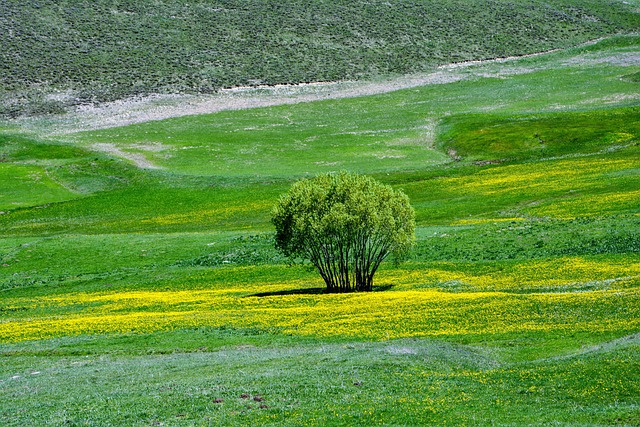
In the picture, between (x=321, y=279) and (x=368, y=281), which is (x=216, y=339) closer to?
(x=368, y=281)

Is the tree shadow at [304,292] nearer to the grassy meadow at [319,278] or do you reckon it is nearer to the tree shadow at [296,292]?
the tree shadow at [296,292]

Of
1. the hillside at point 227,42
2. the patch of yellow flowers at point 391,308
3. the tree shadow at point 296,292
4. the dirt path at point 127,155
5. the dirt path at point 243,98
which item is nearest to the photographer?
the patch of yellow flowers at point 391,308

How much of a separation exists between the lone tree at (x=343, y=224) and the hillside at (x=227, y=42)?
108086 millimetres

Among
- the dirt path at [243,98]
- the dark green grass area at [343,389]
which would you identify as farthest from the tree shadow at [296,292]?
the dirt path at [243,98]

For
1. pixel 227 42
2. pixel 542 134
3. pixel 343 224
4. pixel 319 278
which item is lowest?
pixel 319 278

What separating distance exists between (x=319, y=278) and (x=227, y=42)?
127769 mm

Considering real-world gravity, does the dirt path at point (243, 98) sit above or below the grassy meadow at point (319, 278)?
above

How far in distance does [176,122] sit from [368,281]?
97.4 meters

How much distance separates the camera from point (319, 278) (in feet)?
207

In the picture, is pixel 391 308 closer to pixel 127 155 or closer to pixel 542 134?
pixel 542 134

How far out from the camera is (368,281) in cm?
5688

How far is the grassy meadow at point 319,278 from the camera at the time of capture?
92.9 feet

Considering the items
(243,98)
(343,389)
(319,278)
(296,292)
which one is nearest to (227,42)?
(243,98)

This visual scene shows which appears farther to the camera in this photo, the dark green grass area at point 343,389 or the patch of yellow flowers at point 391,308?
the patch of yellow flowers at point 391,308
